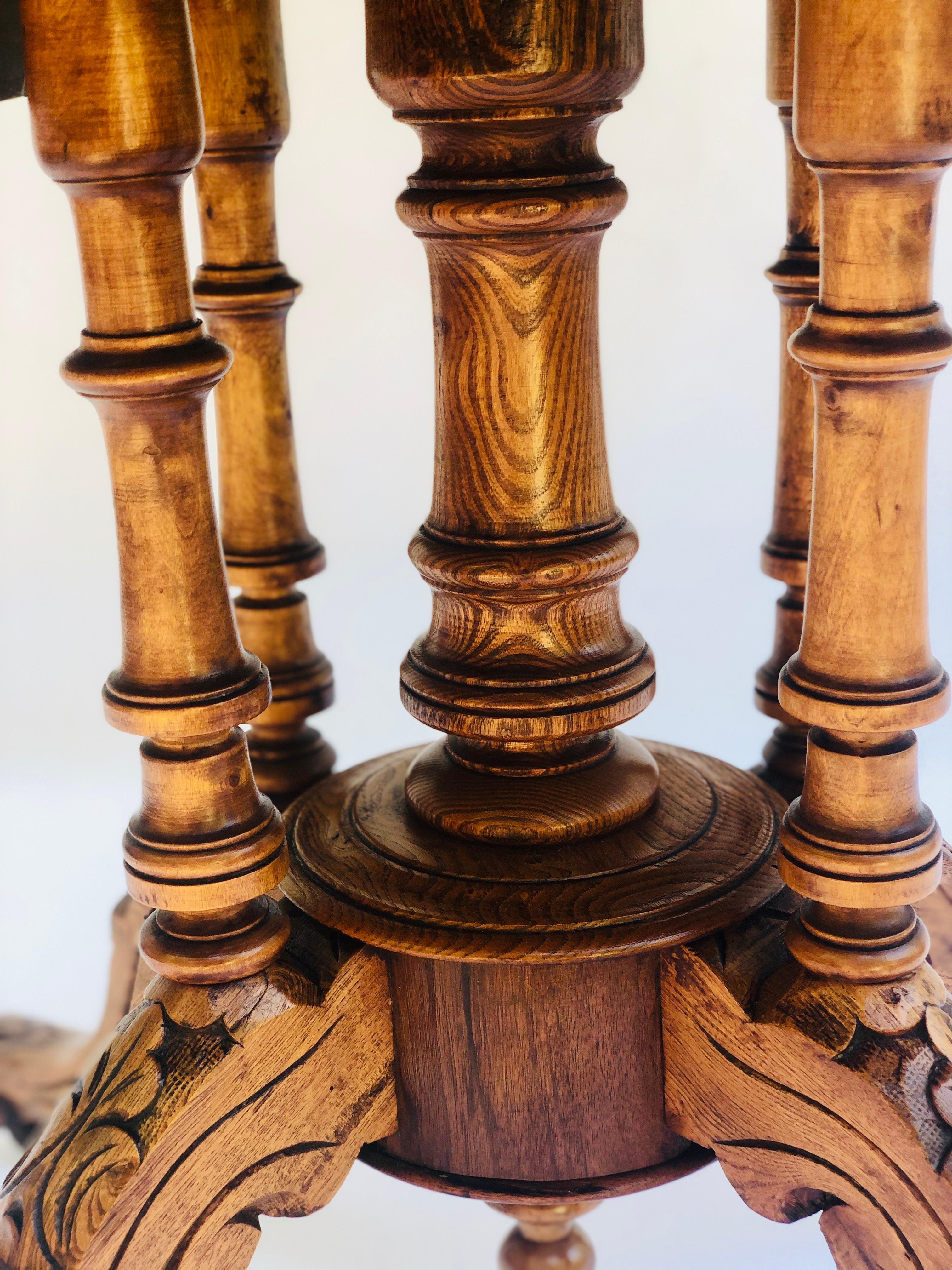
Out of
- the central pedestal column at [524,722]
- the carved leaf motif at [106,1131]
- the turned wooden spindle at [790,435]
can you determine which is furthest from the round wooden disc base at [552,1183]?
the turned wooden spindle at [790,435]

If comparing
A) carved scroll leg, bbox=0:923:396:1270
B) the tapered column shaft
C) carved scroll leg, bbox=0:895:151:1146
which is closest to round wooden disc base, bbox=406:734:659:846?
the tapered column shaft

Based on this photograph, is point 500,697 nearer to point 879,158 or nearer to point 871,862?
point 871,862

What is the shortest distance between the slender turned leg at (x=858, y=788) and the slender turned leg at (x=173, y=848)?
198 mm

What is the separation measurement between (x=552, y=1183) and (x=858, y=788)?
0.28m

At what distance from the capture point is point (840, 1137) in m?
0.79

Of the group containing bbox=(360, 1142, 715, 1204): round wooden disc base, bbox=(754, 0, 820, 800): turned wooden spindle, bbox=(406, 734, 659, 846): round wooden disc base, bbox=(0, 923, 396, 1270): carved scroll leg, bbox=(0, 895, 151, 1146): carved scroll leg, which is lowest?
bbox=(0, 895, 151, 1146): carved scroll leg

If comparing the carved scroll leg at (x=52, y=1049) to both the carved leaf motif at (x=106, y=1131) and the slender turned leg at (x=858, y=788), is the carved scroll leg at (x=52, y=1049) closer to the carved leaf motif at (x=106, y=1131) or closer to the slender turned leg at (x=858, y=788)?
the carved leaf motif at (x=106, y=1131)

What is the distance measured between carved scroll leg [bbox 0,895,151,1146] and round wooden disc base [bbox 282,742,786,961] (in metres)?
0.27

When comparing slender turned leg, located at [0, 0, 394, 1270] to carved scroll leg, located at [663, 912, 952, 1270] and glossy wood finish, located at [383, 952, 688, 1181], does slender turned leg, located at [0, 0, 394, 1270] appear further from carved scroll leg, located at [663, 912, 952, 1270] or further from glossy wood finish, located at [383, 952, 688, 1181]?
carved scroll leg, located at [663, 912, 952, 1270]

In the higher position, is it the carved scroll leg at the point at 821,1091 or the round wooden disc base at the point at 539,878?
the round wooden disc base at the point at 539,878

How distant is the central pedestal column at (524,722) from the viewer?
0.80 meters

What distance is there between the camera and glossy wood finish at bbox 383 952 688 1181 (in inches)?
32.4

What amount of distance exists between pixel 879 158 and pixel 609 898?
1.27 ft

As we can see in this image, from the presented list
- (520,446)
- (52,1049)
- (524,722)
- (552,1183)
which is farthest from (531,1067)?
(52,1049)
